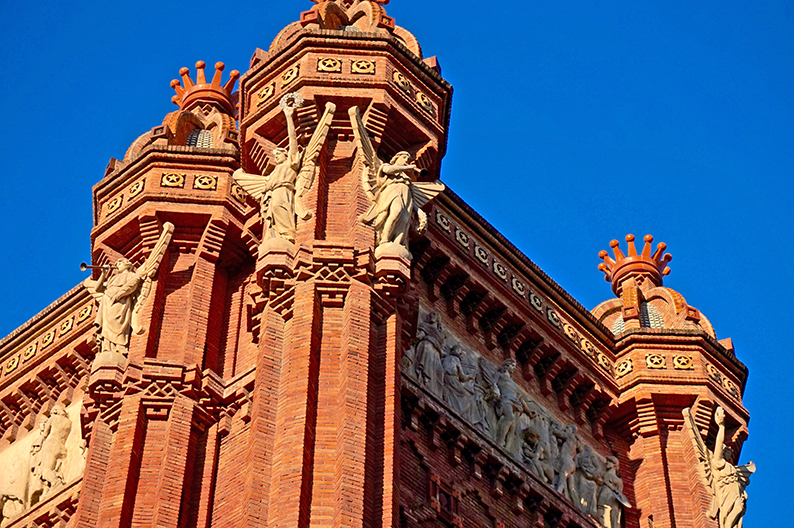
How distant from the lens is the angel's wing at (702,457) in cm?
3092

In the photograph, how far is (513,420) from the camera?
29641mm

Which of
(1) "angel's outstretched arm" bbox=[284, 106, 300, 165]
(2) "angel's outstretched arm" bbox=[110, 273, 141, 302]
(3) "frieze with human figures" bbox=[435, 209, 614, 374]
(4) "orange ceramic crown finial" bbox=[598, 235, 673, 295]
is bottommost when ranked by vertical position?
(2) "angel's outstretched arm" bbox=[110, 273, 141, 302]

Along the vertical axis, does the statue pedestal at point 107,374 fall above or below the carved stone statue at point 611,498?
below

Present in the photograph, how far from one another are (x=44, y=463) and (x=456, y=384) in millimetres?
6687

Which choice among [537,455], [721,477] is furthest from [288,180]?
[721,477]

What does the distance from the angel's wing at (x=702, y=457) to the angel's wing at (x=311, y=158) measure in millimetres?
9058

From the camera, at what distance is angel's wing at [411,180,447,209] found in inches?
→ 1041

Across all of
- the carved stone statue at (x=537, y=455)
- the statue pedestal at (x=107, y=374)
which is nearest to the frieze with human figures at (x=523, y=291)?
the carved stone statue at (x=537, y=455)

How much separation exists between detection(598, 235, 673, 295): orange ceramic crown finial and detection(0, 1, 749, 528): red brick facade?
0.18 metres

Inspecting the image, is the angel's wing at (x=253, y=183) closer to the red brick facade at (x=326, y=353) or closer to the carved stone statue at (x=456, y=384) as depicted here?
the red brick facade at (x=326, y=353)

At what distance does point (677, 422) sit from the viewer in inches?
1277

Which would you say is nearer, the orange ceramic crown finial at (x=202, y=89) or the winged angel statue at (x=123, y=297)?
the winged angel statue at (x=123, y=297)

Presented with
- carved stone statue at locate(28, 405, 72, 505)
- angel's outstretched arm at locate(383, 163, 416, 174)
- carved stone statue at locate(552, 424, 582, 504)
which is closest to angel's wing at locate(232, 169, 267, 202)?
angel's outstretched arm at locate(383, 163, 416, 174)

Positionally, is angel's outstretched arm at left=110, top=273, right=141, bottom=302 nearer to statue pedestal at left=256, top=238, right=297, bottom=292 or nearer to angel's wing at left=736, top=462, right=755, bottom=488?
statue pedestal at left=256, top=238, right=297, bottom=292
